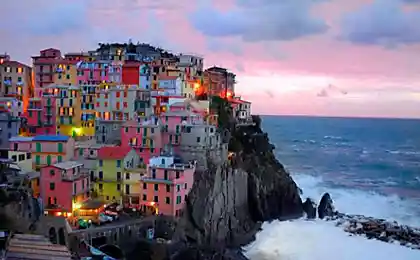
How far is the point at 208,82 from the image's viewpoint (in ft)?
270

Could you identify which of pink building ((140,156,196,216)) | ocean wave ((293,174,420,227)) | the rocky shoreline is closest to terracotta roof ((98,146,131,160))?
pink building ((140,156,196,216))

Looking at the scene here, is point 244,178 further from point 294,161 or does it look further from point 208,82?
point 294,161

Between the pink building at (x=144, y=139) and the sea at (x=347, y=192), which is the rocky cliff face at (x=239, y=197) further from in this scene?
→ the pink building at (x=144, y=139)

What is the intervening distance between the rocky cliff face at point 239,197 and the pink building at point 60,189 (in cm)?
1009

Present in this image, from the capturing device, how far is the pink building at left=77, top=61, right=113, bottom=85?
238ft

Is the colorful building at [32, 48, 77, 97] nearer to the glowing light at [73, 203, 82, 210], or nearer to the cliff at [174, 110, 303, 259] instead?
the cliff at [174, 110, 303, 259]

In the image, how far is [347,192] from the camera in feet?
287

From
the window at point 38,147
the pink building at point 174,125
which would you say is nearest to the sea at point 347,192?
the pink building at point 174,125

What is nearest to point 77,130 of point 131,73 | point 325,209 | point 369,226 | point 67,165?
point 131,73

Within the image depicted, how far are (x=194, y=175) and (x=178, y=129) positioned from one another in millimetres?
7255

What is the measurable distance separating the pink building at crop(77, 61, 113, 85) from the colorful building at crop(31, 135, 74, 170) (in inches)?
736

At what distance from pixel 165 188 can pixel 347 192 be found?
155 feet

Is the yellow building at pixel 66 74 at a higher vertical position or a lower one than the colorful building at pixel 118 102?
higher

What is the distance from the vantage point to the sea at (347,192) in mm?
53719
